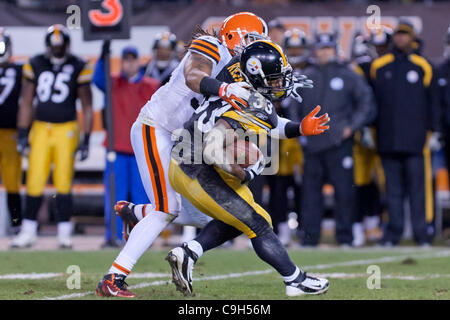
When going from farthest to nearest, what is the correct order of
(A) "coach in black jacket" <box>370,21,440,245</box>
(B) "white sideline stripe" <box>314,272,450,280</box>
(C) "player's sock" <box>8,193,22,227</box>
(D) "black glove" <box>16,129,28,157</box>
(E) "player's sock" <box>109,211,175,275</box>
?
(C) "player's sock" <box>8,193,22,227</box> → (A) "coach in black jacket" <box>370,21,440,245</box> → (D) "black glove" <box>16,129,28,157</box> → (B) "white sideline stripe" <box>314,272,450,280</box> → (E) "player's sock" <box>109,211,175,275</box>

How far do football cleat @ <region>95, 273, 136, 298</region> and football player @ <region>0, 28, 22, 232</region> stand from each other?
3964mm

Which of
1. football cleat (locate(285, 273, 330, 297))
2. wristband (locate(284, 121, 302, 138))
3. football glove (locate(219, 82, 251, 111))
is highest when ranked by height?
football glove (locate(219, 82, 251, 111))

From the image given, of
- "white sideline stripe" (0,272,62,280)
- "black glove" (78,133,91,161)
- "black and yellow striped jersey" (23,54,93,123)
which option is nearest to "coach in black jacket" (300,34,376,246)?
"black glove" (78,133,91,161)

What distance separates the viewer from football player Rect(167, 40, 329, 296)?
4.73 m

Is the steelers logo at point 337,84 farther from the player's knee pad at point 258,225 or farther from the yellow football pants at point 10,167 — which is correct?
the player's knee pad at point 258,225

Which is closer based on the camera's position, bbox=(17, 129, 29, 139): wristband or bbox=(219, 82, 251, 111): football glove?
bbox=(219, 82, 251, 111): football glove

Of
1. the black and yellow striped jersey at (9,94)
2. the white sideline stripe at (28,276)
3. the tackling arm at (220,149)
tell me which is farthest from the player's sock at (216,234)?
the black and yellow striped jersey at (9,94)

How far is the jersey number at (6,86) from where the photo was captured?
28.5 ft

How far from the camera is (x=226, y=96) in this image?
4609 millimetres

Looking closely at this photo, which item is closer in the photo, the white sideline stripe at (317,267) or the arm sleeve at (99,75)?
the white sideline stripe at (317,267)

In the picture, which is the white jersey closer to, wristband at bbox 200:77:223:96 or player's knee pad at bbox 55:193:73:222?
wristband at bbox 200:77:223:96

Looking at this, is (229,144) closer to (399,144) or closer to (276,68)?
(276,68)

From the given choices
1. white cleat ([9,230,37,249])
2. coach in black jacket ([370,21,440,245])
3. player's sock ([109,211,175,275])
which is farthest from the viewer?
coach in black jacket ([370,21,440,245])

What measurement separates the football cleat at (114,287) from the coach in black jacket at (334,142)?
12.5 feet
